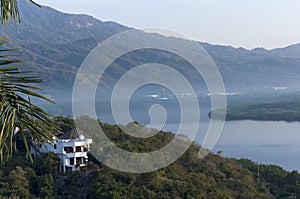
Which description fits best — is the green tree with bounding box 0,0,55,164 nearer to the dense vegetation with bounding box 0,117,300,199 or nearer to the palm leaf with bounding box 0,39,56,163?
the palm leaf with bounding box 0,39,56,163

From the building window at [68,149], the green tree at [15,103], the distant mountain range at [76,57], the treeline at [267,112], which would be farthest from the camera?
the distant mountain range at [76,57]

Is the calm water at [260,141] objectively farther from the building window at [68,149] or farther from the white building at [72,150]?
the building window at [68,149]

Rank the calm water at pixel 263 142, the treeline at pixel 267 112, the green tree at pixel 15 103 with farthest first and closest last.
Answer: the treeline at pixel 267 112 → the calm water at pixel 263 142 → the green tree at pixel 15 103

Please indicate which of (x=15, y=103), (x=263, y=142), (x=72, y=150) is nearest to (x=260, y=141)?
(x=263, y=142)

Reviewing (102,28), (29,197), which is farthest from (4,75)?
(102,28)

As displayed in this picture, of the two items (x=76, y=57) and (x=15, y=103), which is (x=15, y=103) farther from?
(x=76, y=57)

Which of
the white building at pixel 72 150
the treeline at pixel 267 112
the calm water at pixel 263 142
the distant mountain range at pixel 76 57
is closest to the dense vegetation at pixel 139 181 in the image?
the white building at pixel 72 150
